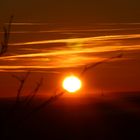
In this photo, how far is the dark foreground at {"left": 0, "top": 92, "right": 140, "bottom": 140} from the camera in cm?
2675

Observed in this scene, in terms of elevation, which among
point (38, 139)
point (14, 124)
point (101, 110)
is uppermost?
point (101, 110)

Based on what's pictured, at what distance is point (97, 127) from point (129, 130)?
6.90ft

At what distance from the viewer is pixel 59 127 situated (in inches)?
1182

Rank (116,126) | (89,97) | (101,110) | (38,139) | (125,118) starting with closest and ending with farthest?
(38,139) < (116,126) < (125,118) < (101,110) < (89,97)

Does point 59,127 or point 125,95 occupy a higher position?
point 125,95

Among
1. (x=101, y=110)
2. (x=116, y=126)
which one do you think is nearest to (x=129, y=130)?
(x=116, y=126)

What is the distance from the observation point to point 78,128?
29297 millimetres

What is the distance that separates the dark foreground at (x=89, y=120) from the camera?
26.8 meters

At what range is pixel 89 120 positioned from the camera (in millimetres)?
33031

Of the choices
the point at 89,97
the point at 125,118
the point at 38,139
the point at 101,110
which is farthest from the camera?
the point at 89,97

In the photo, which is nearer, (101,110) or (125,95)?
(101,110)

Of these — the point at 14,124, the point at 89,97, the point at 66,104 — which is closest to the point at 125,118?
the point at 66,104

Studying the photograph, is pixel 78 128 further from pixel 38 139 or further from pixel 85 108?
pixel 85 108

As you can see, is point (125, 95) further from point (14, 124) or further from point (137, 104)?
point (14, 124)
